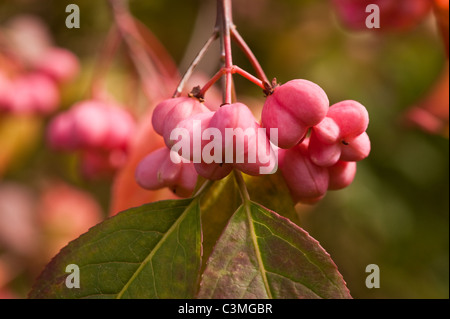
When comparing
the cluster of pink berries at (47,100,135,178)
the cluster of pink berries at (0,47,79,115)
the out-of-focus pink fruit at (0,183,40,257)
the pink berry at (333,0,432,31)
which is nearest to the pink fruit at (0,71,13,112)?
the cluster of pink berries at (0,47,79,115)

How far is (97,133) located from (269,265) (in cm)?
72

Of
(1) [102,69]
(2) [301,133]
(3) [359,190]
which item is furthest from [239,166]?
(3) [359,190]

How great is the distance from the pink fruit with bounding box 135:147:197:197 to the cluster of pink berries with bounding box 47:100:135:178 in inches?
21.7

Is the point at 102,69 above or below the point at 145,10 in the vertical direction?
below

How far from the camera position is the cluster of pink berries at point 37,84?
5.58 feet

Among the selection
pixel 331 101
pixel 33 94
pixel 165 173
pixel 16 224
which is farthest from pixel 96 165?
pixel 16 224

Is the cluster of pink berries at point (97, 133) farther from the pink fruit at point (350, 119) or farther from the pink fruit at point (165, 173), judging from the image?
the pink fruit at point (350, 119)

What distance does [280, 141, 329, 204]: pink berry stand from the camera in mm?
754

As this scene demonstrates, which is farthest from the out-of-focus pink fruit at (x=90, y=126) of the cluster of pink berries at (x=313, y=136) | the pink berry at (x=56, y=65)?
the cluster of pink berries at (x=313, y=136)

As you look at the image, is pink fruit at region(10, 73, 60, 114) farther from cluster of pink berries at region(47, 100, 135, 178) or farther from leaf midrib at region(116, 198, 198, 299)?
leaf midrib at region(116, 198, 198, 299)

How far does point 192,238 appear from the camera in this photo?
731 millimetres

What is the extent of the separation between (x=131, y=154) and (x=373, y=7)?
0.75 metres

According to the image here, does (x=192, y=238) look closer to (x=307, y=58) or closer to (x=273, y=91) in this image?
(x=273, y=91)

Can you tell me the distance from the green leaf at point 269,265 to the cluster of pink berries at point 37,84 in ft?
3.91
